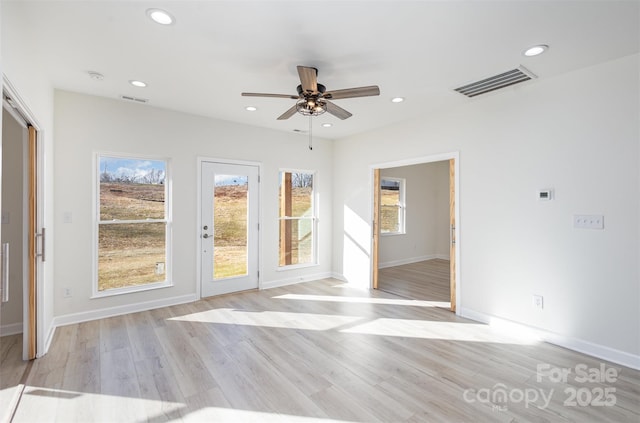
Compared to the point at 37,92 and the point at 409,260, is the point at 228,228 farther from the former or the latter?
the point at 409,260

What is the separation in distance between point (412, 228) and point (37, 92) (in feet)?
22.8

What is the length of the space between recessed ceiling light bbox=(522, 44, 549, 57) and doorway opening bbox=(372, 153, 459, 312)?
274 cm

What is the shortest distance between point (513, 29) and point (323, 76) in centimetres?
164

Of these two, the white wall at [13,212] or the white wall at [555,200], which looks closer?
the white wall at [555,200]

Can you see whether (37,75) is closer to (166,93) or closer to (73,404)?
(166,93)

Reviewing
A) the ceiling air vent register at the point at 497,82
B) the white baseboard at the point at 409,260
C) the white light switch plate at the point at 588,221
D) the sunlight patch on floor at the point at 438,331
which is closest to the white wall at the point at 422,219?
the white baseboard at the point at 409,260

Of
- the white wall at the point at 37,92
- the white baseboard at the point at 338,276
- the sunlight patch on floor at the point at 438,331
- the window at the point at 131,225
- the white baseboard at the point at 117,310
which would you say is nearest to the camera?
the white wall at the point at 37,92

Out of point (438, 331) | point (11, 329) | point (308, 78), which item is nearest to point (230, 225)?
point (11, 329)

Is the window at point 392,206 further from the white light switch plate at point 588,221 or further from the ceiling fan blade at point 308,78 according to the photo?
the ceiling fan blade at point 308,78

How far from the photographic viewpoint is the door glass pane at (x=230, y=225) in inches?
187

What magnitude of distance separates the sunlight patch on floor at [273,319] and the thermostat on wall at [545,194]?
2456 millimetres

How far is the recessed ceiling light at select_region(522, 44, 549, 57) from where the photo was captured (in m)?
2.54

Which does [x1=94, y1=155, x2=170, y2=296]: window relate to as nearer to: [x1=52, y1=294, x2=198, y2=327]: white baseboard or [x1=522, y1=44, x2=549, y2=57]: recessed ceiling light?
[x1=52, y1=294, x2=198, y2=327]: white baseboard

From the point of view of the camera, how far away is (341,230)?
19.3ft
